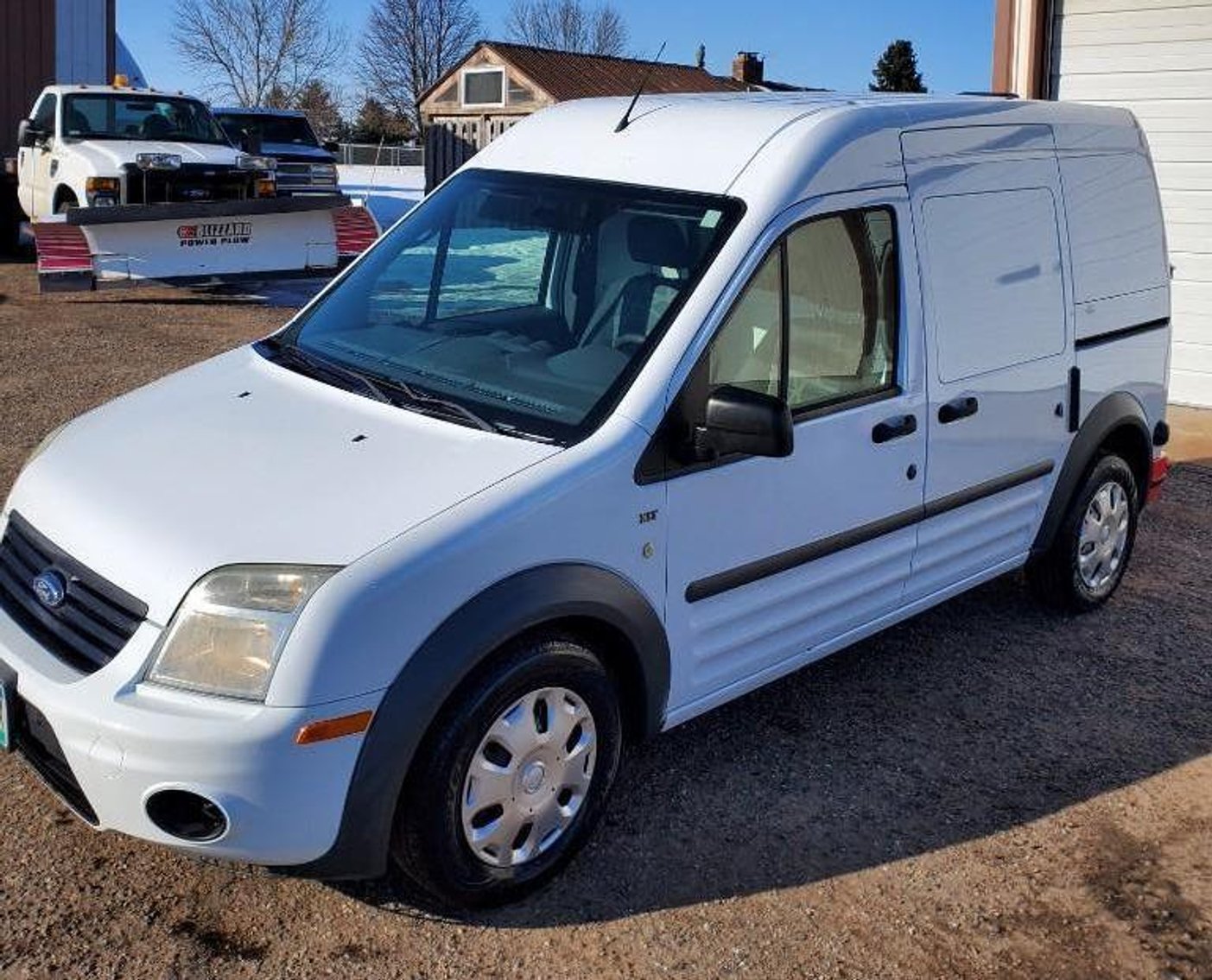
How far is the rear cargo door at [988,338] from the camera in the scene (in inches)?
175

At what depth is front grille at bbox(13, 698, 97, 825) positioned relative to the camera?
312 cm

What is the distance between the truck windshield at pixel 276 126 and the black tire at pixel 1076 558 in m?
18.6

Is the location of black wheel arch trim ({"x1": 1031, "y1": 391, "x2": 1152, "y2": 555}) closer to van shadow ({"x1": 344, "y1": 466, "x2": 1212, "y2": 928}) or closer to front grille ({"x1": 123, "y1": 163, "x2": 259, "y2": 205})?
van shadow ({"x1": 344, "y1": 466, "x2": 1212, "y2": 928})

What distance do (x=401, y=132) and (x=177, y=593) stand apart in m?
62.5

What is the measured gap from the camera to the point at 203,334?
12.0 meters

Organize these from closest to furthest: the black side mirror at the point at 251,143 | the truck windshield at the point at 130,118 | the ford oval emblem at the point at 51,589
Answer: the ford oval emblem at the point at 51,589
the truck windshield at the point at 130,118
the black side mirror at the point at 251,143

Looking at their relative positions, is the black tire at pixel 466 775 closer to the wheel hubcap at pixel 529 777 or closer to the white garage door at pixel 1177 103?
the wheel hubcap at pixel 529 777

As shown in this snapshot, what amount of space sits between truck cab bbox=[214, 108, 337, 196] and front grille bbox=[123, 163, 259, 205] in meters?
3.83

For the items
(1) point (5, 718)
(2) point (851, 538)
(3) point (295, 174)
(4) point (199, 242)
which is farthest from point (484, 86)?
(1) point (5, 718)

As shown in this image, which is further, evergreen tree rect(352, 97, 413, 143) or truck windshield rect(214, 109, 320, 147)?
evergreen tree rect(352, 97, 413, 143)

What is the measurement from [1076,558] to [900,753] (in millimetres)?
1545

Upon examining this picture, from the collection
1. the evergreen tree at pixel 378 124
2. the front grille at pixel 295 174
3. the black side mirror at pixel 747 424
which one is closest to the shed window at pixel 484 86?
the evergreen tree at pixel 378 124

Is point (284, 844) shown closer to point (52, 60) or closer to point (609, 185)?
point (609, 185)

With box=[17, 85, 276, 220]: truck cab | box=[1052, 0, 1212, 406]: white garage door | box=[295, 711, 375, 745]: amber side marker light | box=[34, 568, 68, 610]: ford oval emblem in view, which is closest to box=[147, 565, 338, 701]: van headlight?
box=[295, 711, 375, 745]: amber side marker light
